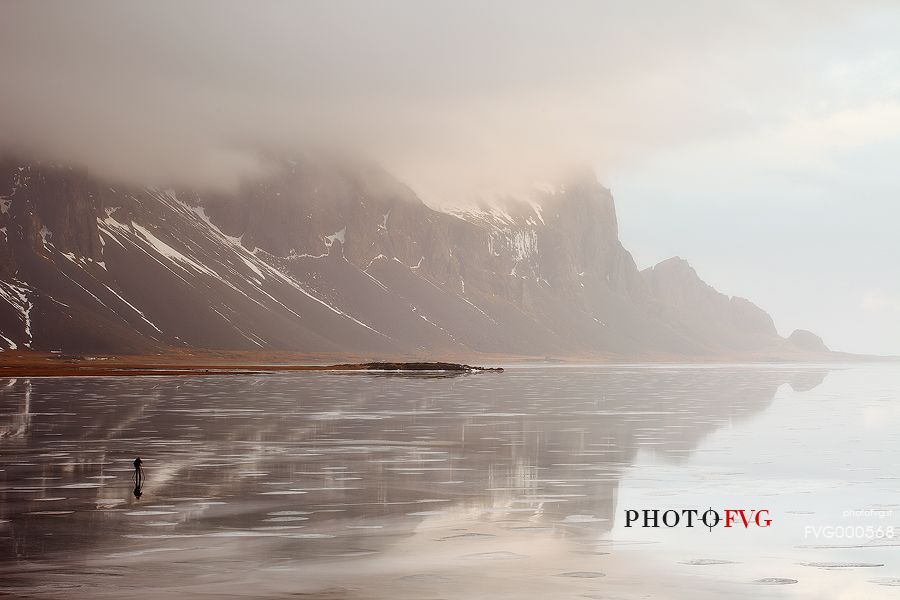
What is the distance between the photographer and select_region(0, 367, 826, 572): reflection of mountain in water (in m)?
24.0

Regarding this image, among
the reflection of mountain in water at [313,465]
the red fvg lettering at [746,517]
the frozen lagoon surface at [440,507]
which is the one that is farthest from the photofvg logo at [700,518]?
the reflection of mountain in water at [313,465]

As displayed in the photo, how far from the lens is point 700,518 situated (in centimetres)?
2489

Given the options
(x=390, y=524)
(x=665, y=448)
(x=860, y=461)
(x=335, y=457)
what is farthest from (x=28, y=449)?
(x=860, y=461)

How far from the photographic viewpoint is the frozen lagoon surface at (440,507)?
18250 mm

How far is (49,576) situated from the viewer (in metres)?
18.1

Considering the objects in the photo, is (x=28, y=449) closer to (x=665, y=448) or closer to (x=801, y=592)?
(x=665, y=448)

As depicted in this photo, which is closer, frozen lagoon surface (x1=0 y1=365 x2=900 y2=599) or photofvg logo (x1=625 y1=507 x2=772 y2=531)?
frozen lagoon surface (x1=0 y1=365 x2=900 y2=599)

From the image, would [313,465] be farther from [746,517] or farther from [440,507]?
[746,517]

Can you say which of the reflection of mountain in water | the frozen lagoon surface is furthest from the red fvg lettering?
the reflection of mountain in water

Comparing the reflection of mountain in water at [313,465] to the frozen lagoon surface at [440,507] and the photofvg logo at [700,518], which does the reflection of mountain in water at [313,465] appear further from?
the photofvg logo at [700,518]

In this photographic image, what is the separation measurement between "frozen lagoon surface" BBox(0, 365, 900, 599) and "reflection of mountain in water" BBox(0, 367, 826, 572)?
0.12 m

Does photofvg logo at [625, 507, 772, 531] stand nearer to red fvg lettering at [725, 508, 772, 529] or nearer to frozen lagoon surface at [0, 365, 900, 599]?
red fvg lettering at [725, 508, 772, 529]

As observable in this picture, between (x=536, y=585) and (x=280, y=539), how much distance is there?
20.6ft

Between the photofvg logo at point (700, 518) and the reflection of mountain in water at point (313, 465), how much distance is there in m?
0.76
